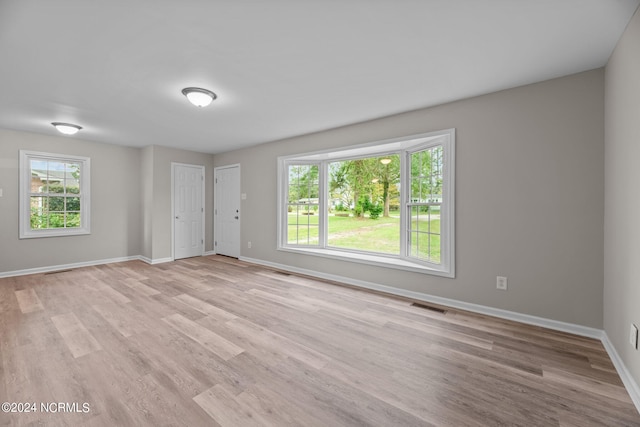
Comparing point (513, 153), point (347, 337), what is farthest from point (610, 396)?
point (513, 153)

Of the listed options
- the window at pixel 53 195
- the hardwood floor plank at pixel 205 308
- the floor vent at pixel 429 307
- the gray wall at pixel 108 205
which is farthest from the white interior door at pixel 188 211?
the floor vent at pixel 429 307

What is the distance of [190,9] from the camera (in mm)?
1676

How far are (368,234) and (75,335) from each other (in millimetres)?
4966

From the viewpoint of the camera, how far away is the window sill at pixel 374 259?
3.31 m

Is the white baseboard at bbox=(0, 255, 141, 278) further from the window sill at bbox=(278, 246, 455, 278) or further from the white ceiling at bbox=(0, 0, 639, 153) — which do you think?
the window sill at bbox=(278, 246, 455, 278)

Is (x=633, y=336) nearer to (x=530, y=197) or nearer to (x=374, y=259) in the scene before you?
(x=530, y=197)

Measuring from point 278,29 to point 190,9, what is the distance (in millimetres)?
550

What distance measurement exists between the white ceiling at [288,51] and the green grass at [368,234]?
1632 millimetres

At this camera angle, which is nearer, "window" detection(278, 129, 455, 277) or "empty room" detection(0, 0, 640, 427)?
"empty room" detection(0, 0, 640, 427)

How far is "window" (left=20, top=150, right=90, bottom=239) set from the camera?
452 centimetres

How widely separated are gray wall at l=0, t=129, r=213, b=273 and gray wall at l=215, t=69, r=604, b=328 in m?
4.78

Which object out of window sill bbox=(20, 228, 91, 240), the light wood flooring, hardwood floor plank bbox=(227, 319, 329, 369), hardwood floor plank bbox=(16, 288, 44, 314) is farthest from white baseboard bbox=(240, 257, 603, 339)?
window sill bbox=(20, 228, 91, 240)

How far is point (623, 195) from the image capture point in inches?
76.0

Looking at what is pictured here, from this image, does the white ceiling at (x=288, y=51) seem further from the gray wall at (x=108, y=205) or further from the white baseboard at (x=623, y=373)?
the white baseboard at (x=623, y=373)
